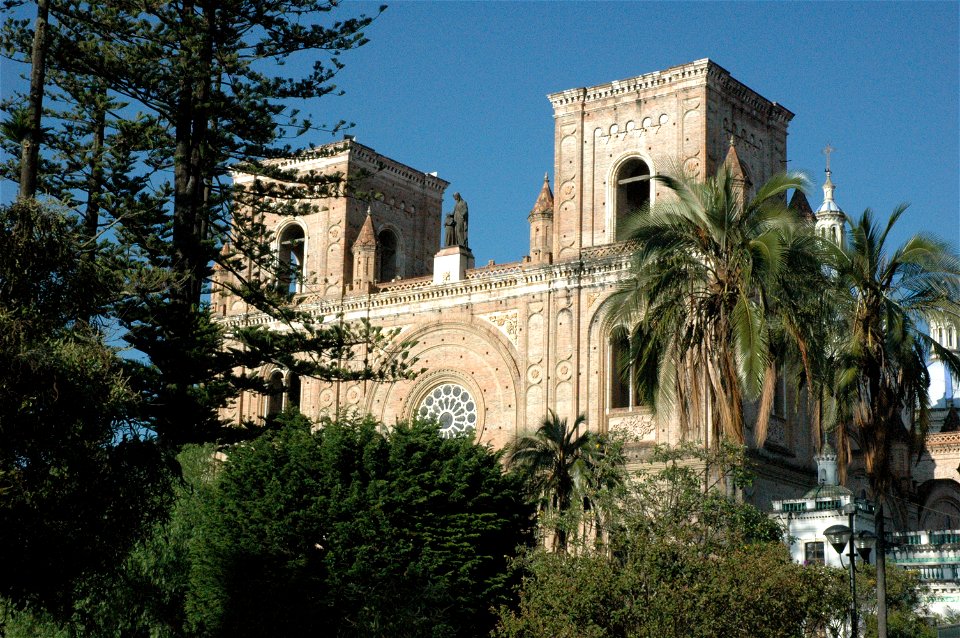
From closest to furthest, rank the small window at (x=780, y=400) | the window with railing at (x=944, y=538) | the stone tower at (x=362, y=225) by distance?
the window with railing at (x=944, y=538)
the small window at (x=780, y=400)
the stone tower at (x=362, y=225)

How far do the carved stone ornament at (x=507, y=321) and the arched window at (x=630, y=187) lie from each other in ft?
12.5

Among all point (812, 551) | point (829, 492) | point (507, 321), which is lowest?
point (812, 551)

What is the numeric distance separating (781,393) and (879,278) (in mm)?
16429

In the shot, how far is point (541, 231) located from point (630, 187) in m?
2.95

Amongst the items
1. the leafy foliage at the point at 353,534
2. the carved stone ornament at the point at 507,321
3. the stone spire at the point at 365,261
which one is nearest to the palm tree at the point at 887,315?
the leafy foliage at the point at 353,534

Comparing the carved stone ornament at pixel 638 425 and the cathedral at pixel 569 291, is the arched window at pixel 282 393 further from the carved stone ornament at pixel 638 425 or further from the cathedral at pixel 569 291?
the carved stone ornament at pixel 638 425

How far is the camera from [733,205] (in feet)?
80.6

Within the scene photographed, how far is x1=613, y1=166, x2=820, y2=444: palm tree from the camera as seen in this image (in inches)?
933

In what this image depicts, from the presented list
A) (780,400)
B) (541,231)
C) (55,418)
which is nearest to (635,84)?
(541,231)

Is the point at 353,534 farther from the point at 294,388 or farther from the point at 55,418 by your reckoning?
the point at 294,388

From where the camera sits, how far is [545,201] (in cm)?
4209

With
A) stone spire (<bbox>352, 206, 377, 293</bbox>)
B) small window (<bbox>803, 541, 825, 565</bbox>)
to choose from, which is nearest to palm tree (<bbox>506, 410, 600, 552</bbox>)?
small window (<bbox>803, 541, 825, 565</bbox>)

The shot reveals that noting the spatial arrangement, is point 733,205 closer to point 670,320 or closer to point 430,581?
point 670,320

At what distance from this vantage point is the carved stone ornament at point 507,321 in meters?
41.5
